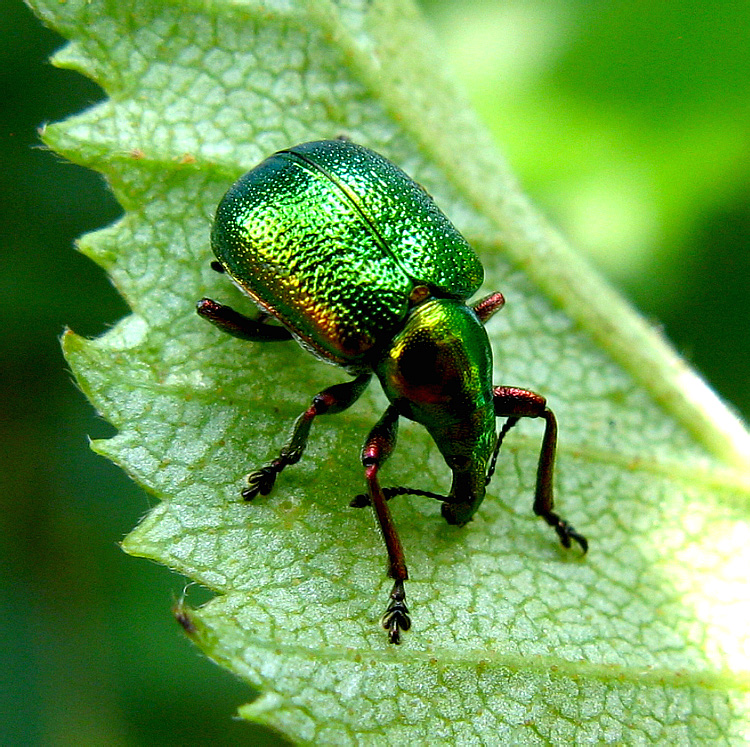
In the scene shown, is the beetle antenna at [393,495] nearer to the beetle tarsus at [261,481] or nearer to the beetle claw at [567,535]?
the beetle tarsus at [261,481]

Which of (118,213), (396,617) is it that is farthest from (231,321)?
(118,213)

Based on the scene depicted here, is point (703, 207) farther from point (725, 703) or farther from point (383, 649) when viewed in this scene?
point (383, 649)

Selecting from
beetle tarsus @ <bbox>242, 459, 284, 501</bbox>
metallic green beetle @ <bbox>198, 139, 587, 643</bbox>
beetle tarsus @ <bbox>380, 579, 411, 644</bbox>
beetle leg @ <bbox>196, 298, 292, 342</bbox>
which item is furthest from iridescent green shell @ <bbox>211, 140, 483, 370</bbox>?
beetle tarsus @ <bbox>380, 579, 411, 644</bbox>

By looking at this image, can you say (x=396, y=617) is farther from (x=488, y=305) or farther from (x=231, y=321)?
(x=488, y=305)

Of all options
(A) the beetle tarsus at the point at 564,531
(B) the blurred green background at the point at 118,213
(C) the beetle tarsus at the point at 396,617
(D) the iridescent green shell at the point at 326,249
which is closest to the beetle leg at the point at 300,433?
(D) the iridescent green shell at the point at 326,249

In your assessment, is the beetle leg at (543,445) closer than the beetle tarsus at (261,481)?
No

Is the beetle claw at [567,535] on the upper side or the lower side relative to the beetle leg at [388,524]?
lower

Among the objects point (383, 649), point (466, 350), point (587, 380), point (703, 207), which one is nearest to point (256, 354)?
point (466, 350)
